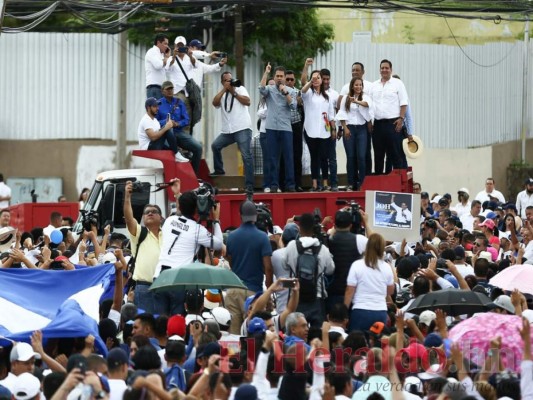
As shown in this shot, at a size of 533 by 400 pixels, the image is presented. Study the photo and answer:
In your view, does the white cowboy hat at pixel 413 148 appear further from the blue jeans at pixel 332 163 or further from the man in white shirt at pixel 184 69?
the man in white shirt at pixel 184 69

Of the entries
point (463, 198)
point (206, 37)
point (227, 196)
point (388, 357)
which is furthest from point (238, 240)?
point (206, 37)

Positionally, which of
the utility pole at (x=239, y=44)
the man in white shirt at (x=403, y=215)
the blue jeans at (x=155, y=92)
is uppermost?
the utility pole at (x=239, y=44)

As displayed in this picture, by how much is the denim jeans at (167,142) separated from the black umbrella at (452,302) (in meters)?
7.30

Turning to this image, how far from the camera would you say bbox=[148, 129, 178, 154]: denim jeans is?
20.0 m

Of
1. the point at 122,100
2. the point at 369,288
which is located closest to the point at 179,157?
the point at 369,288

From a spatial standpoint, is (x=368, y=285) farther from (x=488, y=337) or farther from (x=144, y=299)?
(x=144, y=299)

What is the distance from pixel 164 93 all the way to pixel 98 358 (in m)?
9.72

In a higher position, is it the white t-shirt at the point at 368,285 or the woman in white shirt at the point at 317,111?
the woman in white shirt at the point at 317,111

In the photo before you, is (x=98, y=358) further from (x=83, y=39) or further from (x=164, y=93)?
(x=83, y=39)

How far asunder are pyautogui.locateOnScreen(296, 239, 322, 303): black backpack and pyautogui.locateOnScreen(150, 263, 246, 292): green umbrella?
21.9 inches

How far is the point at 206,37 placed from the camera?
31.8m

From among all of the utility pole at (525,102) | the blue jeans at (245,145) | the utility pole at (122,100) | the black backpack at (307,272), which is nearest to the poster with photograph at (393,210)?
the blue jeans at (245,145)

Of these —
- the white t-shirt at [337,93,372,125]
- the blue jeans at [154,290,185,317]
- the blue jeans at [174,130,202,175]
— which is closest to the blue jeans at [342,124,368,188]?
the white t-shirt at [337,93,372,125]

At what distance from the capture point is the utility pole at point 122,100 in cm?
3300
